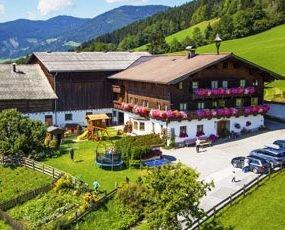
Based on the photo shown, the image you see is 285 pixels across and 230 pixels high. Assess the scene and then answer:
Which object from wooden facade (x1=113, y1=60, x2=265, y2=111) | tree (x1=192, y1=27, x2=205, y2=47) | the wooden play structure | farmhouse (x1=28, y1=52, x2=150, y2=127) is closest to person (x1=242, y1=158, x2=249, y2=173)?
wooden facade (x1=113, y1=60, x2=265, y2=111)

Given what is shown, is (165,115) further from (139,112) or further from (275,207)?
(275,207)

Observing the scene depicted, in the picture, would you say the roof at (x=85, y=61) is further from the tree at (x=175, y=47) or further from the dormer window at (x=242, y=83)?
the tree at (x=175, y=47)

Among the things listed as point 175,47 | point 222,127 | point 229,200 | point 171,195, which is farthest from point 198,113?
point 175,47

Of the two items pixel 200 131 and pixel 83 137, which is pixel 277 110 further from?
pixel 83 137

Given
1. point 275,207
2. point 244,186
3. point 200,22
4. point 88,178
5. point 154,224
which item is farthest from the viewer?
point 200,22

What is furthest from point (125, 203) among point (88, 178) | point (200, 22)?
point (200, 22)

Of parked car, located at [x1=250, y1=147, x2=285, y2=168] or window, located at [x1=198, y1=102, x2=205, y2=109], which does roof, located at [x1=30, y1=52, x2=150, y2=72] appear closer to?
window, located at [x1=198, y1=102, x2=205, y2=109]
